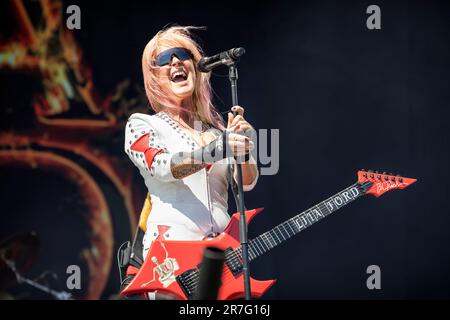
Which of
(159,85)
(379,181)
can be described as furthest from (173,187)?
(379,181)

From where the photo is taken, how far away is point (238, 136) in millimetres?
2219

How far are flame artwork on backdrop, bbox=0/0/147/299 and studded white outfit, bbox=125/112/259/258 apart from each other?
93.8 inches

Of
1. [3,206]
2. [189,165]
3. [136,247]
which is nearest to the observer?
[189,165]

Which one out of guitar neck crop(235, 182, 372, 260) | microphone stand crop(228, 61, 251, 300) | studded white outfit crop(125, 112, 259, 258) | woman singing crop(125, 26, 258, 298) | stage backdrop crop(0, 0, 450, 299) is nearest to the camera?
microphone stand crop(228, 61, 251, 300)

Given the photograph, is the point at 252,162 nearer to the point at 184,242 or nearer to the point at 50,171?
the point at 184,242

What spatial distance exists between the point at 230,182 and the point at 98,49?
258 centimetres

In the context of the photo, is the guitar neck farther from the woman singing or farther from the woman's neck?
the woman's neck

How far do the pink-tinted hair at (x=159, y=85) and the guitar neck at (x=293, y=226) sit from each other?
455mm

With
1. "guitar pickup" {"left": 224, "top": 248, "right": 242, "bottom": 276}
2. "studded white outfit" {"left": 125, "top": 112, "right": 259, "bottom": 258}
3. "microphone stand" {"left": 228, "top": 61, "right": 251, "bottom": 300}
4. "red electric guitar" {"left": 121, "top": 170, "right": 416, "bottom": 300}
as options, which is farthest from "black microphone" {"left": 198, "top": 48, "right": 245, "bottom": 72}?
"guitar pickup" {"left": 224, "top": 248, "right": 242, "bottom": 276}

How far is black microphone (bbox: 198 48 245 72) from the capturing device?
2.23 metres

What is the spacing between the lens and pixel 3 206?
15.6 feet

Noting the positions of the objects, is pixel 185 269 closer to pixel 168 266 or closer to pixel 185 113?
pixel 168 266

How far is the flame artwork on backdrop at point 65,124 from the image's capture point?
4805mm

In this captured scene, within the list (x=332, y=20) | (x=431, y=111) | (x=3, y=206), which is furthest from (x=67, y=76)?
(x=431, y=111)
